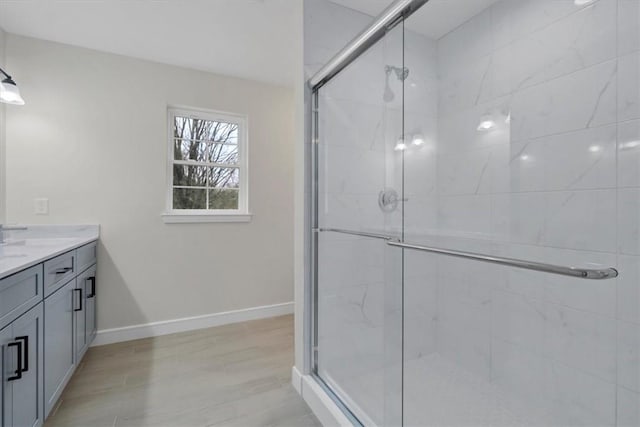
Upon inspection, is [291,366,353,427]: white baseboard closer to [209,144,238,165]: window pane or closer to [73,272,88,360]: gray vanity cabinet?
[73,272,88,360]: gray vanity cabinet

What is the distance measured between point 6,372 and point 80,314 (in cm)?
97

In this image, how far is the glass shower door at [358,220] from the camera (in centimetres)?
170

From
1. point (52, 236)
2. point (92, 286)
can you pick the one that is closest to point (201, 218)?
point (92, 286)

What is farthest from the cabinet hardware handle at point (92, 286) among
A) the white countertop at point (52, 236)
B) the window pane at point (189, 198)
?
the window pane at point (189, 198)

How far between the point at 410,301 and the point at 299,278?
701 millimetres

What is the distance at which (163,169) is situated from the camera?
2695 mm

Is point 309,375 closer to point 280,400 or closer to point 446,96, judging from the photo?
point 280,400

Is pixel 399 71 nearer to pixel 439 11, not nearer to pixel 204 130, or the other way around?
pixel 439 11

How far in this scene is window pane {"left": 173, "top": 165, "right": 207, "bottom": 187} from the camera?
284 cm

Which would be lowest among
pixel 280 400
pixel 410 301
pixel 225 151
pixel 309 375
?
pixel 280 400

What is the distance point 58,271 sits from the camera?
1.63 metres

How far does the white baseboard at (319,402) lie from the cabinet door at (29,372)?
1.21m

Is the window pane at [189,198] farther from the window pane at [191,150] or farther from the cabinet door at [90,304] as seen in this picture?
the cabinet door at [90,304]

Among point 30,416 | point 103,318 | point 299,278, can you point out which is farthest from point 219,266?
point 30,416
